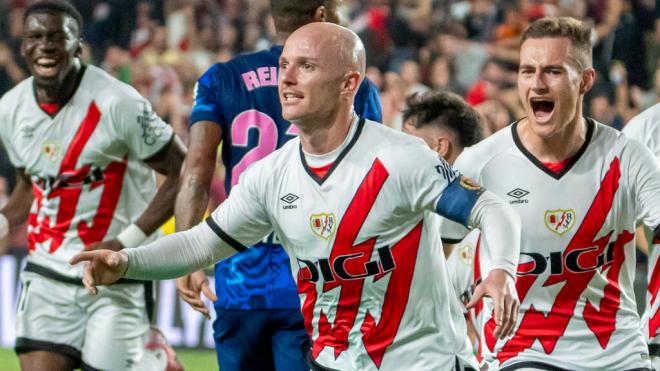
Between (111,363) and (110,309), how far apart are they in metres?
0.30

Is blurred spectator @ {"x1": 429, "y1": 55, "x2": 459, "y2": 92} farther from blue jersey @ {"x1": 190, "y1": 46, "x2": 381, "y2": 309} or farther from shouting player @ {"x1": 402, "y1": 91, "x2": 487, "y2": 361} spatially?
blue jersey @ {"x1": 190, "y1": 46, "x2": 381, "y2": 309}

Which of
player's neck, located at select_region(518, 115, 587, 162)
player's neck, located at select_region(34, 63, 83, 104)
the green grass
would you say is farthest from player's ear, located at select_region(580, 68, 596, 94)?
the green grass

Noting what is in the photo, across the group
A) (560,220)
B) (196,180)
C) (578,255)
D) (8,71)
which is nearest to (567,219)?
(560,220)

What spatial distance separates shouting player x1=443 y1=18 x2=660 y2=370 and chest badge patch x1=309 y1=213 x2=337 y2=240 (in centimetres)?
91

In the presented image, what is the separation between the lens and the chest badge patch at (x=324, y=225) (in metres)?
4.92

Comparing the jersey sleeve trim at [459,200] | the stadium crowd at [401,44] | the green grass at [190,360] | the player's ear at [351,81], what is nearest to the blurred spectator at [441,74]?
the stadium crowd at [401,44]

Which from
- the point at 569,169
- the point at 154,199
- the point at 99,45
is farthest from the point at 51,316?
the point at 99,45

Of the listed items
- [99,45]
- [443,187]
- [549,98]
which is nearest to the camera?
[443,187]

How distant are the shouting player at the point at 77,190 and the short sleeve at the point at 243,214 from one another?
1.85 metres

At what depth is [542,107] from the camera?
222 inches

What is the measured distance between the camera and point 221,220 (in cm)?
513

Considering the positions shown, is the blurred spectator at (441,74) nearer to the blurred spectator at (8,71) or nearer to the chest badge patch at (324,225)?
the blurred spectator at (8,71)

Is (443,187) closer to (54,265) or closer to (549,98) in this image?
(549,98)

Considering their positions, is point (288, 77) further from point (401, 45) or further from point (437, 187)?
point (401, 45)
